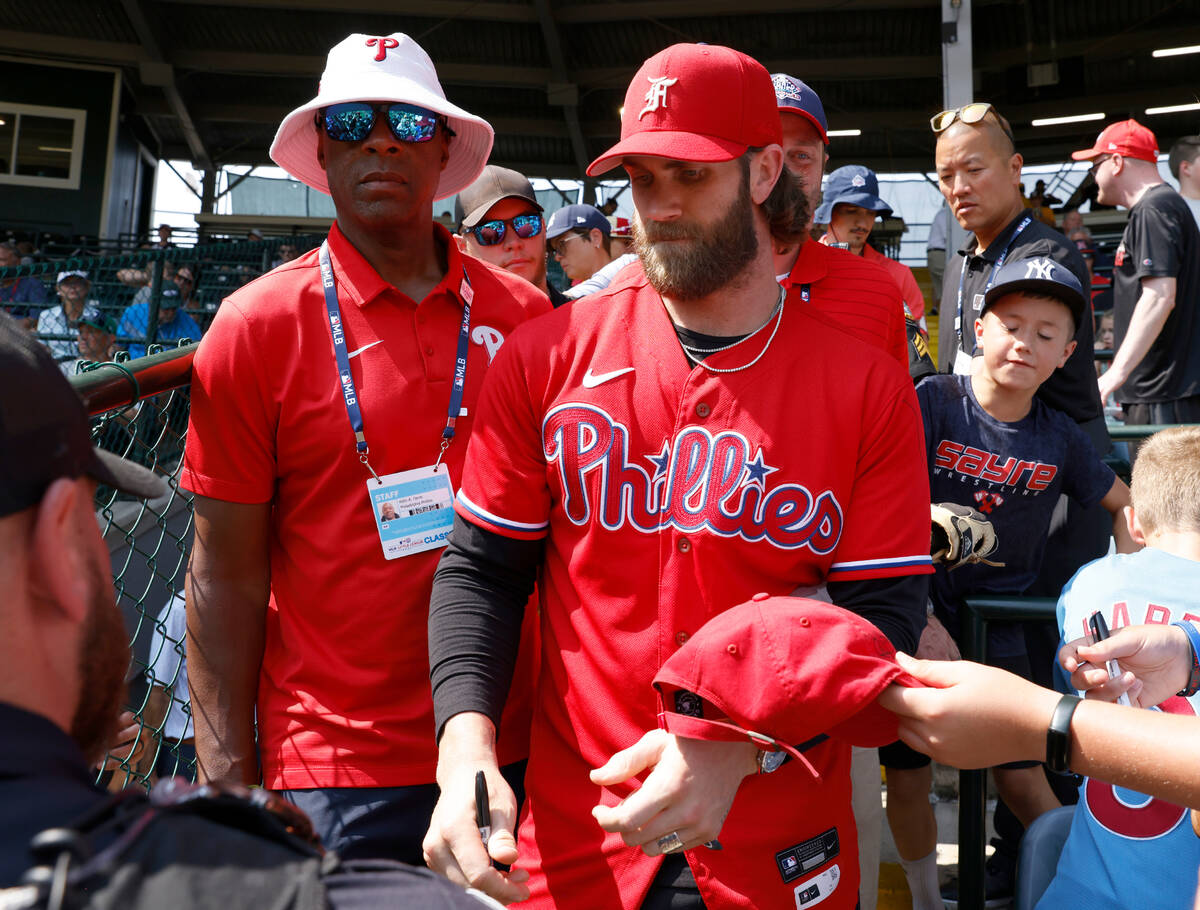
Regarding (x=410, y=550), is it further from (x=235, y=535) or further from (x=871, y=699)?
(x=871, y=699)

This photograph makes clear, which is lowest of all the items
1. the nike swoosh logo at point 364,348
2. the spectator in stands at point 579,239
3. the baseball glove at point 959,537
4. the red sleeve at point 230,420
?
the baseball glove at point 959,537

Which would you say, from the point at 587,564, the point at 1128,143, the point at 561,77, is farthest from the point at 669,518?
the point at 561,77

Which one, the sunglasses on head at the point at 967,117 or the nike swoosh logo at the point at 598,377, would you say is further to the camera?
the sunglasses on head at the point at 967,117

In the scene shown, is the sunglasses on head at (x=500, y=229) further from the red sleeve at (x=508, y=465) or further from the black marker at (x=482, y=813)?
the black marker at (x=482, y=813)

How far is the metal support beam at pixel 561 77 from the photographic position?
18094 millimetres

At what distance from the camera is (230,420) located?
224 centimetres

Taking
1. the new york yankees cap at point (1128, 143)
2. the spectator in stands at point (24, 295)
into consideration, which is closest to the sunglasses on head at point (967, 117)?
the new york yankees cap at point (1128, 143)

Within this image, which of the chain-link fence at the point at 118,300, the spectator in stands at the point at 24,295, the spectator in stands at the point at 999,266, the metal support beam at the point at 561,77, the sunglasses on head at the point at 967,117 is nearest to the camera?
the spectator in stands at the point at 999,266

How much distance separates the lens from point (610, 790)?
180 cm

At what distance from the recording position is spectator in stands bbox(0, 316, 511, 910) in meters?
0.85

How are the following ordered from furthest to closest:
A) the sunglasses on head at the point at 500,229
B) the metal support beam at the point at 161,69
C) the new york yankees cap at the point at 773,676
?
the metal support beam at the point at 161,69 → the sunglasses on head at the point at 500,229 → the new york yankees cap at the point at 773,676

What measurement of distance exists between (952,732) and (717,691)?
0.35 m

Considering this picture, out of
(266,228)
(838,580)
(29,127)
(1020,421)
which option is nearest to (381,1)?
(266,228)

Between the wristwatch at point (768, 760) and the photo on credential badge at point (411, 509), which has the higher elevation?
the photo on credential badge at point (411, 509)
